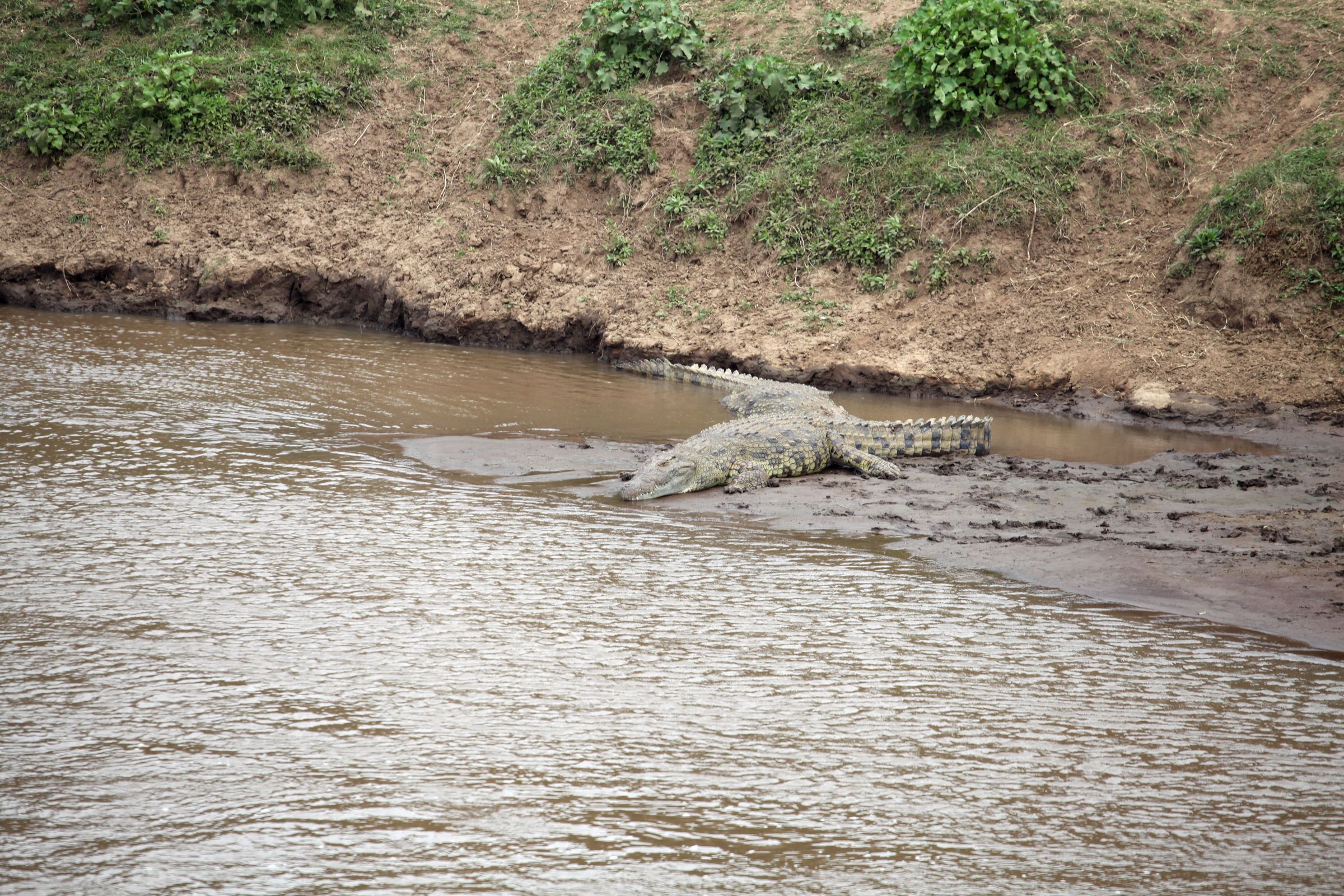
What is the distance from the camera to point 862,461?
7.14m

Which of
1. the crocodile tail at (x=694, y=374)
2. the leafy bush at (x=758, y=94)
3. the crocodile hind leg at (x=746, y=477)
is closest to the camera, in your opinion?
the crocodile hind leg at (x=746, y=477)

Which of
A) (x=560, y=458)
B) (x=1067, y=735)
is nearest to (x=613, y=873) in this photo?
(x=1067, y=735)

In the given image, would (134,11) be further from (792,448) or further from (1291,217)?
(1291,217)

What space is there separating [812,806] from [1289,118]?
34.4ft

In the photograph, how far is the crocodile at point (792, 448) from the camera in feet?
21.4

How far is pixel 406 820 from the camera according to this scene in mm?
2857

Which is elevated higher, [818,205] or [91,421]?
[818,205]

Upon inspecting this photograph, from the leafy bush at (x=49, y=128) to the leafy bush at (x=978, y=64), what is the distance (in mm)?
9905

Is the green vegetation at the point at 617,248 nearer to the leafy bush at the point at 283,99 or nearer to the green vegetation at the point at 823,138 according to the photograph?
the green vegetation at the point at 823,138

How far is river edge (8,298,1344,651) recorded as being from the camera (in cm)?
473

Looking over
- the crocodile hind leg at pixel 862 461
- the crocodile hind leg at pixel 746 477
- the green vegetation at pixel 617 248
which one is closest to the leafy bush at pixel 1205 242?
the crocodile hind leg at pixel 862 461

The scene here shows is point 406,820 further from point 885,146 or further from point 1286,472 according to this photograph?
point 885,146

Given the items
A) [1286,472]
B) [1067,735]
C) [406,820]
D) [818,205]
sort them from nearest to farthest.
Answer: [406,820] → [1067,735] → [1286,472] → [818,205]

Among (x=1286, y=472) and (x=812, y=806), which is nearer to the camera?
(x=812, y=806)
